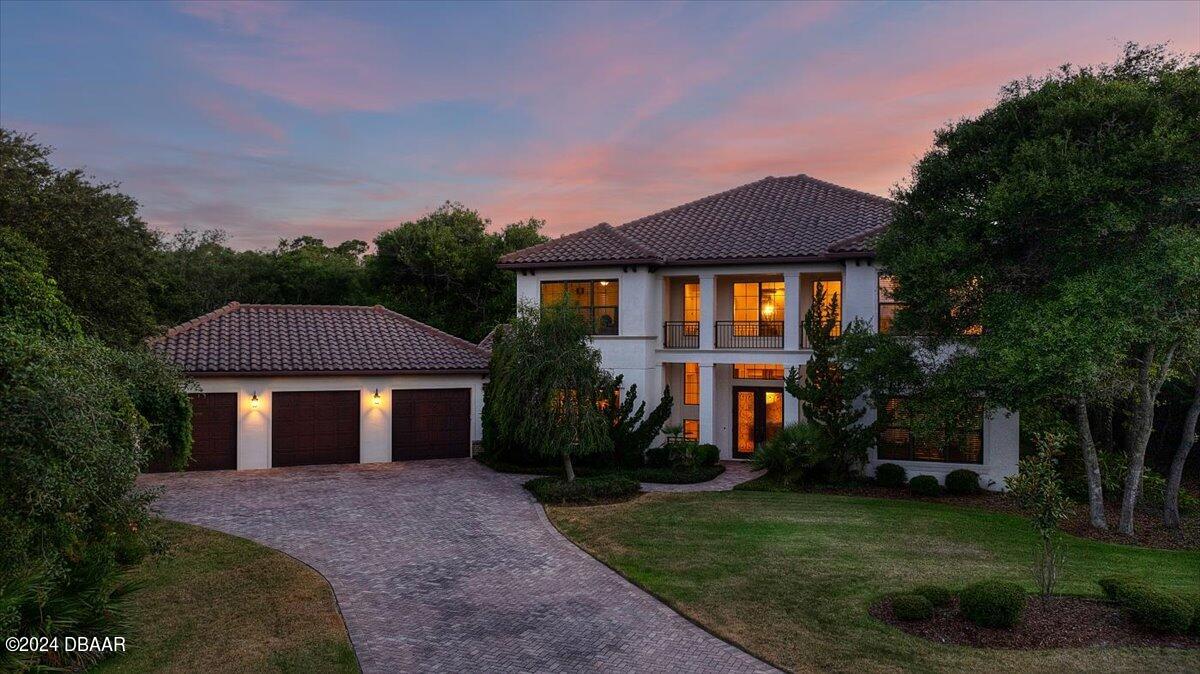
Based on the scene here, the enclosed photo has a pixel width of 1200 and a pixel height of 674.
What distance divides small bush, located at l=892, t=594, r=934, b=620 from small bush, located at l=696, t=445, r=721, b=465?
11.0m

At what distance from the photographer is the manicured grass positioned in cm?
738

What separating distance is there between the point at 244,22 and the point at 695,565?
609 inches

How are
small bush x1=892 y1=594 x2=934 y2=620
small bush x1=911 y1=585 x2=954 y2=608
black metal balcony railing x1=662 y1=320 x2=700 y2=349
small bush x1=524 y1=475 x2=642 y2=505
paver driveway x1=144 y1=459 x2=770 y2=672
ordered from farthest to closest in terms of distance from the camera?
black metal balcony railing x1=662 y1=320 x2=700 y2=349
small bush x1=524 y1=475 x2=642 y2=505
small bush x1=911 y1=585 x2=954 y2=608
small bush x1=892 y1=594 x2=934 y2=620
paver driveway x1=144 y1=459 x2=770 y2=672

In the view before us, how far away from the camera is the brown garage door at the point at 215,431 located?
19328 millimetres

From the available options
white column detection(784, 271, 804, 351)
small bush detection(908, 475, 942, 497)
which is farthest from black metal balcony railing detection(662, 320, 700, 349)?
small bush detection(908, 475, 942, 497)

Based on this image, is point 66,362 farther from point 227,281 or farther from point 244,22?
point 227,281

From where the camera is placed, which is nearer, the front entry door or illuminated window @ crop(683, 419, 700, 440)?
the front entry door

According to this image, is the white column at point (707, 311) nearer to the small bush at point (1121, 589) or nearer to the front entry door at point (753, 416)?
the front entry door at point (753, 416)

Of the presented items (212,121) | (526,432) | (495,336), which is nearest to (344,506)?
(526,432)

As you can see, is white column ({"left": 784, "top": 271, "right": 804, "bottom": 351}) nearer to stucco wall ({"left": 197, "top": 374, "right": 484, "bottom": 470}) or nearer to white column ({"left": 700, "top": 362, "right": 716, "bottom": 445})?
white column ({"left": 700, "top": 362, "right": 716, "bottom": 445})

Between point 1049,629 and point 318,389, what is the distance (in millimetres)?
18839

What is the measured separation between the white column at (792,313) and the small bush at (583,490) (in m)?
6.59

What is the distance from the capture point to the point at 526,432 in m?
16.3

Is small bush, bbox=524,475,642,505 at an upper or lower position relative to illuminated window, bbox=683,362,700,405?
lower
